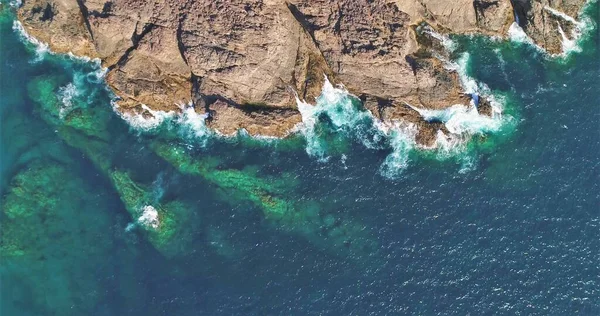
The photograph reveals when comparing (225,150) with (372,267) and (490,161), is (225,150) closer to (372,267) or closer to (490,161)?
(372,267)

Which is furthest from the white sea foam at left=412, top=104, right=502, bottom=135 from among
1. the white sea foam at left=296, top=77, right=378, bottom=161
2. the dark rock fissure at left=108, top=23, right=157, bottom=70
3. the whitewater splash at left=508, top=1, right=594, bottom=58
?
the dark rock fissure at left=108, top=23, right=157, bottom=70

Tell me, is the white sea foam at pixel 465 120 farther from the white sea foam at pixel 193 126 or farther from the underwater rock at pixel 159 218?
the underwater rock at pixel 159 218

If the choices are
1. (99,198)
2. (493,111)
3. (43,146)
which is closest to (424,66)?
(493,111)

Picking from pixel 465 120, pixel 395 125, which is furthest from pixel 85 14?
pixel 465 120

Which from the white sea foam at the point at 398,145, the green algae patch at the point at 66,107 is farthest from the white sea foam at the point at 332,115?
the green algae patch at the point at 66,107

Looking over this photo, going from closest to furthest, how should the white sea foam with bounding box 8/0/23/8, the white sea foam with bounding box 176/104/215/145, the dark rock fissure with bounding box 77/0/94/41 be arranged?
the white sea foam with bounding box 176/104/215/145 < the dark rock fissure with bounding box 77/0/94/41 < the white sea foam with bounding box 8/0/23/8

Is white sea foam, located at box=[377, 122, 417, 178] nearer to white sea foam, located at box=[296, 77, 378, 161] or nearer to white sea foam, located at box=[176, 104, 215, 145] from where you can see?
white sea foam, located at box=[296, 77, 378, 161]

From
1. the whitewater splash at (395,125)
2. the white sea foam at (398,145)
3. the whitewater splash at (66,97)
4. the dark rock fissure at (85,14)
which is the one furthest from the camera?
the whitewater splash at (66,97)
